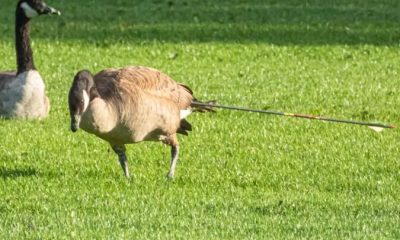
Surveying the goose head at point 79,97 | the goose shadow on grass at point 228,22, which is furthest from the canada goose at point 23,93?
the goose shadow on grass at point 228,22

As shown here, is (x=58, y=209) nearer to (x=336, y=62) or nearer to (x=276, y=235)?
(x=276, y=235)

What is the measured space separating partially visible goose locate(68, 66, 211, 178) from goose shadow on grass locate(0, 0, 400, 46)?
10228 millimetres

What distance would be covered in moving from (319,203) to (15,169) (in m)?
2.87

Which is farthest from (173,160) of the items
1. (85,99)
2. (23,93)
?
(23,93)

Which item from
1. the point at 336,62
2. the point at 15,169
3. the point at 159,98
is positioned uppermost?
the point at 159,98

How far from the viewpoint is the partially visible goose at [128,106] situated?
9.43m

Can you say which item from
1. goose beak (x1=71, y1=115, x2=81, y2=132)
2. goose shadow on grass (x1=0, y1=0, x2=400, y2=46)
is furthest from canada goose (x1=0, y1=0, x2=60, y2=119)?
goose shadow on grass (x1=0, y1=0, x2=400, y2=46)

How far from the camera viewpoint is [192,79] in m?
16.8

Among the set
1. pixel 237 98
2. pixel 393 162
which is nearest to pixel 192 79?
Result: pixel 237 98

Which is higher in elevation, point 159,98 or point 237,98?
point 159,98

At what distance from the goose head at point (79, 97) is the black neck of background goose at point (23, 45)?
4107mm

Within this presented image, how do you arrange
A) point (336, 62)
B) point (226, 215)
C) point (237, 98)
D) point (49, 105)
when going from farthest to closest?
1. point (336, 62)
2. point (237, 98)
3. point (49, 105)
4. point (226, 215)

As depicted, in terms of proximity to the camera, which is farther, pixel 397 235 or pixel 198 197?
pixel 198 197

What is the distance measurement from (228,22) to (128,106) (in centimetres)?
1364
